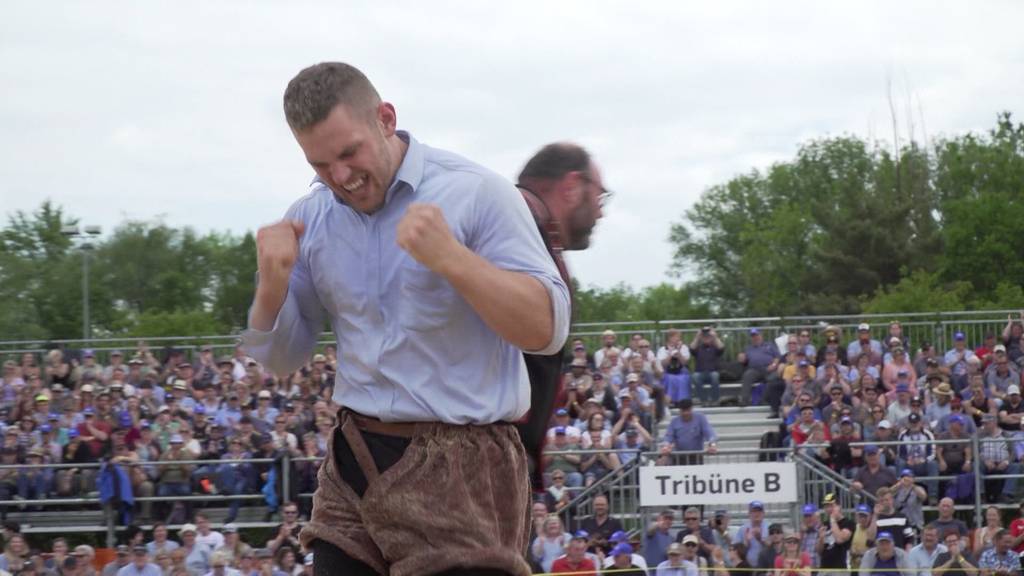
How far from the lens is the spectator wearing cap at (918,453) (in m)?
14.2

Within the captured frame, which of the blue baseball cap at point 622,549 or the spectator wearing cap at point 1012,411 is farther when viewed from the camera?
the spectator wearing cap at point 1012,411

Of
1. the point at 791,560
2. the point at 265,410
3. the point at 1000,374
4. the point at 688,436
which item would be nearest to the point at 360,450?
the point at 791,560

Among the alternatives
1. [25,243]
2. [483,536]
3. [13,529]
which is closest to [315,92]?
[483,536]

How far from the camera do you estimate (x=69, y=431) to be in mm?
15875

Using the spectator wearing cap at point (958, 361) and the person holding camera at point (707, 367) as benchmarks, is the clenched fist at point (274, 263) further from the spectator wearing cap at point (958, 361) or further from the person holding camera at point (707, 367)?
the person holding camera at point (707, 367)

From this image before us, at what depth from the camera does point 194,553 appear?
1345 cm

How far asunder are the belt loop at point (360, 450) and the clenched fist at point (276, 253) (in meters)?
0.28

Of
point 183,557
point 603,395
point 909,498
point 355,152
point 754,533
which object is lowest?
point 183,557

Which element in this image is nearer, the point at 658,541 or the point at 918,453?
the point at 658,541

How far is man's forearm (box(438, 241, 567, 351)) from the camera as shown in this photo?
97.5 inches

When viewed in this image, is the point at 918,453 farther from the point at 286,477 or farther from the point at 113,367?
the point at 113,367

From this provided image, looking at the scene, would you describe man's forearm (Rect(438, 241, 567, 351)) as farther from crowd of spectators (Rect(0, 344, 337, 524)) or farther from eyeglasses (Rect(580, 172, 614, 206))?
crowd of spectators (Rect(0, 344, 337, 524))

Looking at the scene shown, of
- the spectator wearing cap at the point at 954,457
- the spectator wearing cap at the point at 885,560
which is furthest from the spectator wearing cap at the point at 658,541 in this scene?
the spectator wearing cap at the point at 954,457

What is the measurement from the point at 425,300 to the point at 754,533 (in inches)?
426
